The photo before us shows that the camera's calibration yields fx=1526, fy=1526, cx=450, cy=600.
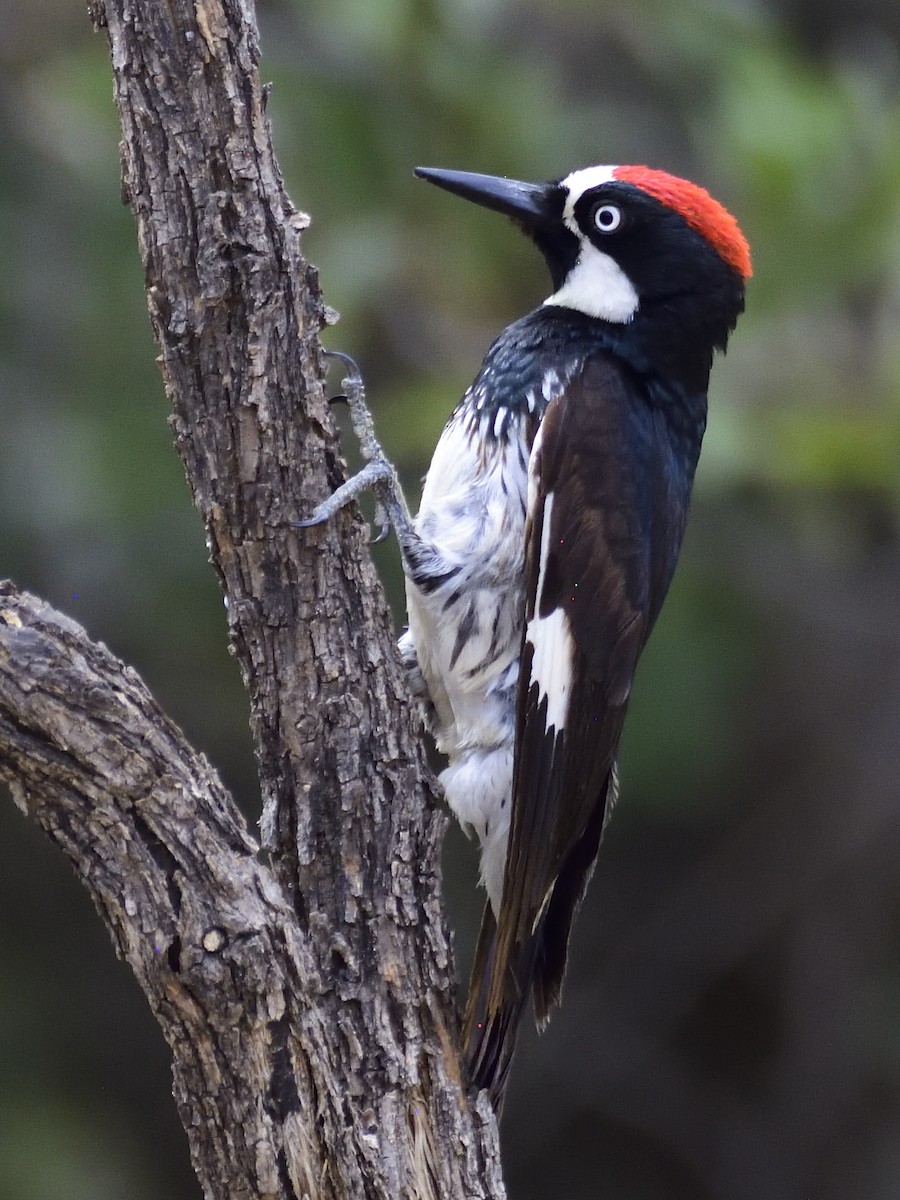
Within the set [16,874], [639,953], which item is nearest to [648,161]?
[639,953]

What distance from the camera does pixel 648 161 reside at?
189 inches

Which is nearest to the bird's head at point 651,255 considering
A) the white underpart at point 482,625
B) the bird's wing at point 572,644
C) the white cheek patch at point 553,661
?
A: the bird's wing at point 572,644

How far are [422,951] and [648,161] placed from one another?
3361mm

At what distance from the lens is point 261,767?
2.16 m

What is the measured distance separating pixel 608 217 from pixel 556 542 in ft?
2.28

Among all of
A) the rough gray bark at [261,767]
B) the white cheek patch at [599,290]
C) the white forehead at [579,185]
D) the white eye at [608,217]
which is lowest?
the rough gray bark at [261,767]

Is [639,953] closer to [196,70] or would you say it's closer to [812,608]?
[812,608]

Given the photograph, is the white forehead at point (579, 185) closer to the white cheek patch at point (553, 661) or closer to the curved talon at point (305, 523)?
the white cheek patch at point (553, 661)

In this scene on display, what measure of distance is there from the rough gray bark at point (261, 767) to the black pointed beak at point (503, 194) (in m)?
0.82

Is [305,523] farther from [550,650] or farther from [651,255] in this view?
[651,255]

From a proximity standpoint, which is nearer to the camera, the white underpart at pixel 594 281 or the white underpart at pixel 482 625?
the white underpart at pixel 482 625

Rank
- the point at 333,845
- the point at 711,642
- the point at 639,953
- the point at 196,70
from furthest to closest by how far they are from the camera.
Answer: the point at 639,953 → the point at 711,642 → the point at 333,845 → the point at 196,70

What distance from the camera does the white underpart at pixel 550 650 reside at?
8.21 feet

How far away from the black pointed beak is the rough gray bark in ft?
2.68
